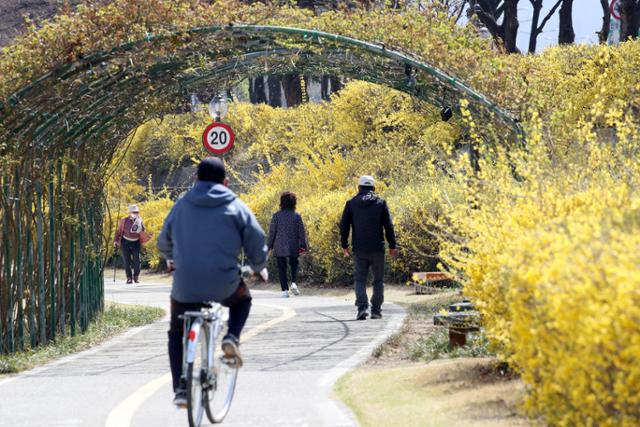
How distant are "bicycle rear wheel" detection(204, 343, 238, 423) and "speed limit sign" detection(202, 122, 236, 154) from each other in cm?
1640

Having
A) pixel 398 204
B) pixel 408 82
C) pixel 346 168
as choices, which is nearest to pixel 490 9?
pixel 346 168

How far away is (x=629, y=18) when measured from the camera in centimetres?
3475

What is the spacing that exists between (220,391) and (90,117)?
7084 millimetres

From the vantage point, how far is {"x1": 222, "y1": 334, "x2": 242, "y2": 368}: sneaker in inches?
344

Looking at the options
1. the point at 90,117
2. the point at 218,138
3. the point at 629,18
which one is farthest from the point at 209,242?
the point at 629,18

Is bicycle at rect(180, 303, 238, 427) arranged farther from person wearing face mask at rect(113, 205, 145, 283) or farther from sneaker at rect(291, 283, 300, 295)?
person wearing face mask at rect(113, 205, 145, 283)

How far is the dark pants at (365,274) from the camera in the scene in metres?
16.8

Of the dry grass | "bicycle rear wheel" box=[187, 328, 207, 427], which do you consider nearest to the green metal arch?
the dry grass

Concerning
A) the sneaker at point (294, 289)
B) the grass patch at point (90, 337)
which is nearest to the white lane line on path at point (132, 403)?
the grass patch at point (90, 337)

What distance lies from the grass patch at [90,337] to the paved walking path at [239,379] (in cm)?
22

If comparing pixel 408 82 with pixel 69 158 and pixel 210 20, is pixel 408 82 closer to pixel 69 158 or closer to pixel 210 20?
pixel 210 20

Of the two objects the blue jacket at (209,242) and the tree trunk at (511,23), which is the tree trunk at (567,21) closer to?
the tree trunk at (511,23)

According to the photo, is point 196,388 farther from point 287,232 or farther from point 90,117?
point 287,232

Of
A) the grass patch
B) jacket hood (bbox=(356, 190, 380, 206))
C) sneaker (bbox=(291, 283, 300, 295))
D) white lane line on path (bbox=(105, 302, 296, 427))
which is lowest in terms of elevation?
white lane line on path (bbox=(105, 302, 296, 427))
